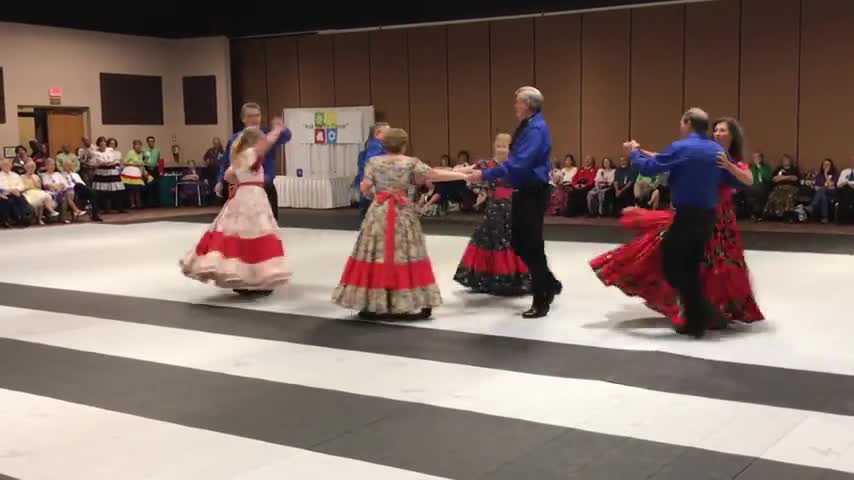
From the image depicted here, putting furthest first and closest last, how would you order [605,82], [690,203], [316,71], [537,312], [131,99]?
[131,99] < [316,71] < [605,82] < [537,312] < [690,203]

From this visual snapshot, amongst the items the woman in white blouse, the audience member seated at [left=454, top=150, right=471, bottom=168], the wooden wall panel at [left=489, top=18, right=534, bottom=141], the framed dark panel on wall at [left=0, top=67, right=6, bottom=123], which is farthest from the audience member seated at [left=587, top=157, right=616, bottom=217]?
the framed dark panel on wall at [left=0, top=67, right=6, bottom=123]

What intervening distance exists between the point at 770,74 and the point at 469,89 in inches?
195

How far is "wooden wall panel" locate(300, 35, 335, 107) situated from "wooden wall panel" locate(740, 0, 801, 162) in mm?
7594

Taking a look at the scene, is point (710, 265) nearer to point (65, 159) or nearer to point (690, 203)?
point (690, 203)

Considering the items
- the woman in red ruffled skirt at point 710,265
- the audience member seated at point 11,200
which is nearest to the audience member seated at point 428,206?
the audience member seated at point 11,200

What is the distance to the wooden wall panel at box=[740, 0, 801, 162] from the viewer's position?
13.2 m

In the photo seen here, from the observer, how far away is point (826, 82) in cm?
1298

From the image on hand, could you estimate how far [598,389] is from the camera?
171 inches

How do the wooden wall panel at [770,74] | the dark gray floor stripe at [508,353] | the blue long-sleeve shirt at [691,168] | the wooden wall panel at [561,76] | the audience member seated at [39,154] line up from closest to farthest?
the dark gray floor stripe at [508,353]
the blue long-sleeve shirt at [691,168]
the wooden wall panel at [770,74]
the audience member seated at [39,154]
the wooden wall panel at [561,76]

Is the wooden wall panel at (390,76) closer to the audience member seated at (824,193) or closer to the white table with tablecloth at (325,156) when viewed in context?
the white table with tablecloth at (325,156)

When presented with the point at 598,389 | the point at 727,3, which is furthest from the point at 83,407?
the point at 727,3

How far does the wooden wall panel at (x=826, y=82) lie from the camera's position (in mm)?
12812

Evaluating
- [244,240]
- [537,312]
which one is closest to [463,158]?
[244,240]

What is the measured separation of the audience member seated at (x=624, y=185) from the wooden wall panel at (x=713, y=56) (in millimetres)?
1482
